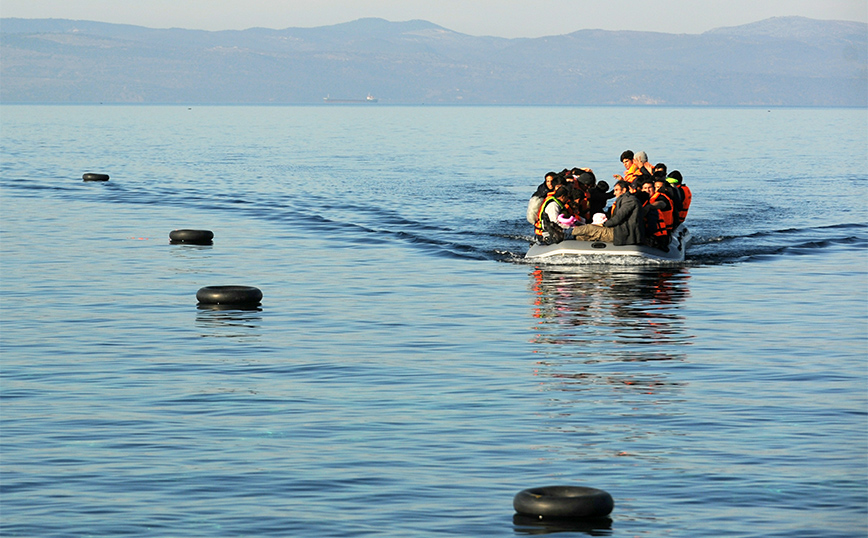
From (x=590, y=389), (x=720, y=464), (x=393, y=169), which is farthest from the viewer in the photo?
(x=393, y=169)

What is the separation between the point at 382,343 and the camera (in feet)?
63.3

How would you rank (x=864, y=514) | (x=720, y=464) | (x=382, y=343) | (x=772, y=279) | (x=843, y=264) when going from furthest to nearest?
(x=843, y=264)
(x=772, y=279)
(x=382, y=343)
(x=720, y=464)
(x=864, y=514)

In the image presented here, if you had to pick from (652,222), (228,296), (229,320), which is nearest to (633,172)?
(652,222)

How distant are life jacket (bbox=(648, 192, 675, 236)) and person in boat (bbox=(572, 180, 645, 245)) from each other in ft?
1.79

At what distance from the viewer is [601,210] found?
2898 centimetres

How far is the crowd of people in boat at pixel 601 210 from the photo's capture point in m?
27.0

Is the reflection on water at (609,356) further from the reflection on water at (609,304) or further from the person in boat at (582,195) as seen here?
the person in boat at (582,195)

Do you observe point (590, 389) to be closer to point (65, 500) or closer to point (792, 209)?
point (65, 500)

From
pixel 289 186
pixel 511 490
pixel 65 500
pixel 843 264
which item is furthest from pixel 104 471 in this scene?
pixel 289 186


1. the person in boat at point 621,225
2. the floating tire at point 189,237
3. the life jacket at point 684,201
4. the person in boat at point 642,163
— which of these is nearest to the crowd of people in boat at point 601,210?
the person in boat at point 621,225

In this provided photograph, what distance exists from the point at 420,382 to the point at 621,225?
11.4 metres

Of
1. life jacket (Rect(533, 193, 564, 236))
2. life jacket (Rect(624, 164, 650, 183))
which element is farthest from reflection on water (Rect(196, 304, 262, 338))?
life jacket (Rect(624, 164, 650, 183))

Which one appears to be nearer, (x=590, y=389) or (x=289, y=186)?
(x=590, y=389)

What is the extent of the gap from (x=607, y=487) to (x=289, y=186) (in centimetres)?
4252
